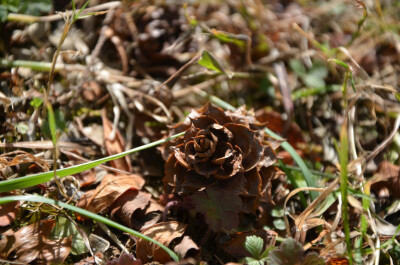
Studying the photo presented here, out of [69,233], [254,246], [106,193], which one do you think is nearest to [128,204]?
[106,193]

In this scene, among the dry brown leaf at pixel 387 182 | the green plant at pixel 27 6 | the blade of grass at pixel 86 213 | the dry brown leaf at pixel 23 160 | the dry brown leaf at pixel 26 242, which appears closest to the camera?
the blade of grass at pixel 86 213

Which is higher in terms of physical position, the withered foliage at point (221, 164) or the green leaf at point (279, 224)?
the withered foliage at point (221, 164)

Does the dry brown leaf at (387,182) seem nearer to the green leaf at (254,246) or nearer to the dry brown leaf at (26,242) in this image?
the green leaf at (254,246)

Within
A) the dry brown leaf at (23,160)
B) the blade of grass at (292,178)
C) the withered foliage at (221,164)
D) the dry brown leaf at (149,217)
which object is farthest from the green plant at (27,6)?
the blade of grass at (292,178)

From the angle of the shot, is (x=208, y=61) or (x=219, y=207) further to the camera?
(x=208, y=61)

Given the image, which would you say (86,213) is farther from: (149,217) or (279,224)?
(279,224)

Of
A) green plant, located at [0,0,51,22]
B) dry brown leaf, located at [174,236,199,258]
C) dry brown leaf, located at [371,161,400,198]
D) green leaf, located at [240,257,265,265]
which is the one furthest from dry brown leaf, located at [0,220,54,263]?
dry brown leaf, located at [371,161,400,198]
